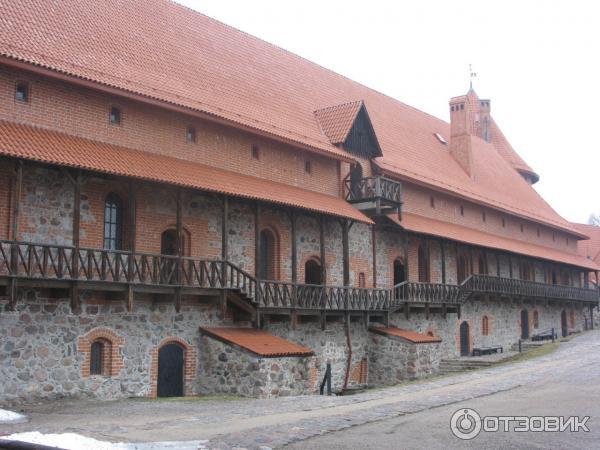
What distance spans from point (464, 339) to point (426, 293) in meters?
5.06

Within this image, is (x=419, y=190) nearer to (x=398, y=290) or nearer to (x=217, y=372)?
(x=398, y=290)

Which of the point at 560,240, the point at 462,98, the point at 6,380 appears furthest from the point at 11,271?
the point at 560,240

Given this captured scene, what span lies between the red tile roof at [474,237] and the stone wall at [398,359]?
4.29m

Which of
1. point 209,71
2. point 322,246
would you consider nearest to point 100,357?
point 322,246

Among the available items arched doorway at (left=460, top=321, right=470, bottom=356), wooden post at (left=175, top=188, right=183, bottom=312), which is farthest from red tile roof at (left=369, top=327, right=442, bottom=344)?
wooden post at (left=175, top=188, right=183, bottom=312)

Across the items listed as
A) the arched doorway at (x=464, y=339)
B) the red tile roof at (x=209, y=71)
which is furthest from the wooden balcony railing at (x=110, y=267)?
the arched doorway at (x=464, y=339)

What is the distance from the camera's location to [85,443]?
9.67 m

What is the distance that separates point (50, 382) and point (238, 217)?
7251mm

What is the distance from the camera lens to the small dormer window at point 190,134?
2027 centimetres

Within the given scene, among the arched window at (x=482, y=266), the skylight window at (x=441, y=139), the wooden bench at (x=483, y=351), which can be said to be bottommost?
the wooden bench at (x=483, y=351)

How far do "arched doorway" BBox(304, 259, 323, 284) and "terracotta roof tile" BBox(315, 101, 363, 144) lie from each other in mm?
4420

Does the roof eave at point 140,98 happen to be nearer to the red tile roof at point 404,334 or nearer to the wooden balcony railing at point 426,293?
the wooden balcony railing at point 426,293

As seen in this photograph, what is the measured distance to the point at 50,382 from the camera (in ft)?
51.1

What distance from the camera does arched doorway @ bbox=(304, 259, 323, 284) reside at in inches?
943
